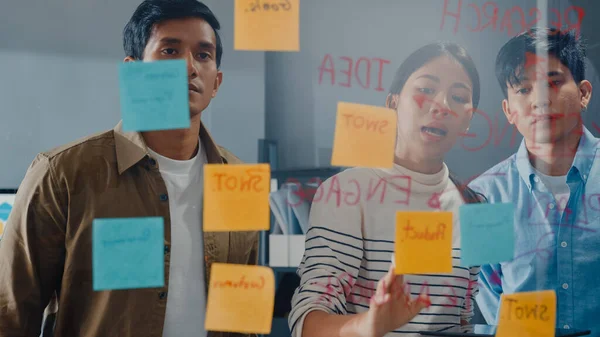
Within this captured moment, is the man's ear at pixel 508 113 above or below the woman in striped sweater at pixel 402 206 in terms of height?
above

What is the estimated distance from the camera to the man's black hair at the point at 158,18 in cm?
113

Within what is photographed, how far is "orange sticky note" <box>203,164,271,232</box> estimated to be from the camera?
3.59 feet

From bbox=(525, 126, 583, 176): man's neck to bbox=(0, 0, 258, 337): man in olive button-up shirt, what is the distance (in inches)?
23.7

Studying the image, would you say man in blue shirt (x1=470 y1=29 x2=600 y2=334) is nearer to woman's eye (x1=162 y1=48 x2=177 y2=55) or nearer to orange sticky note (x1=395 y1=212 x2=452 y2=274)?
orange sticky note (x1=395 y1=212 x2=452 y2=274)

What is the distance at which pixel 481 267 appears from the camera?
4.01ft

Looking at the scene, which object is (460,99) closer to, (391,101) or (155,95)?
(391,101)

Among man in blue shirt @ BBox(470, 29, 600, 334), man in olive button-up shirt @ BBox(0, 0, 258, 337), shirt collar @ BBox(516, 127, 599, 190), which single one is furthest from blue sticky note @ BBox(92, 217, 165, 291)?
shirt collar @ BBox(516, 127, 599, 190)

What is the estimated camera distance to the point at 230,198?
3.59ft

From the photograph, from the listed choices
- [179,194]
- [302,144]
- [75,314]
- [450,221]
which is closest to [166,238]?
[179,194]

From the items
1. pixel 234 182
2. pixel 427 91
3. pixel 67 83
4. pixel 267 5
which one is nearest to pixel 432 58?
pixel 427 91

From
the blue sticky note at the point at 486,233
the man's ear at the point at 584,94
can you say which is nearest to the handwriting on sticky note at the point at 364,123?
the blue sticky note at the point at 486,233

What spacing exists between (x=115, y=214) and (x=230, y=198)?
20 centimetres

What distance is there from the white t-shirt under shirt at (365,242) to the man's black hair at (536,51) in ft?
0.84

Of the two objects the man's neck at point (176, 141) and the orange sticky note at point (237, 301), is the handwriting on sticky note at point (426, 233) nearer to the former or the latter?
the orange sticky note at point (237, 301)
